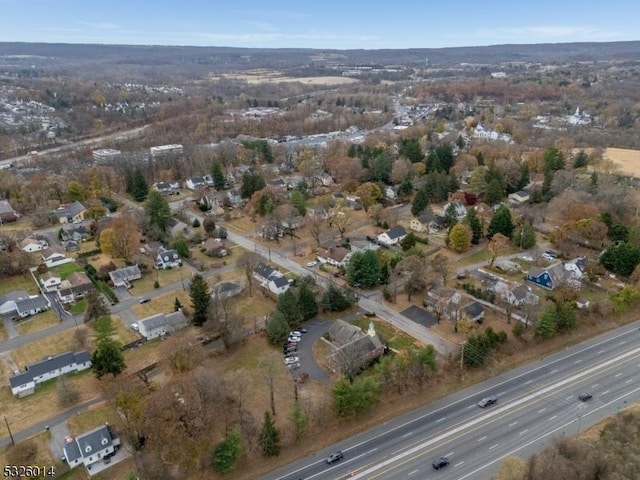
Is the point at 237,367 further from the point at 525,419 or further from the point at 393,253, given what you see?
the point at 393,253

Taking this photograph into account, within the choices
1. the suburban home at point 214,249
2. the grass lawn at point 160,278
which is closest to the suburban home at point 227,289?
the grass lawn at point 160,278

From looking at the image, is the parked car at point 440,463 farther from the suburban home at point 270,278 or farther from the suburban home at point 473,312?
the suburban home at point 270,278

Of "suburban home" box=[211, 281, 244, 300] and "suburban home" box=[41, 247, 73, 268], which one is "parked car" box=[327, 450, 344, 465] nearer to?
"suburban home" box=[211, 281, 244, 300]

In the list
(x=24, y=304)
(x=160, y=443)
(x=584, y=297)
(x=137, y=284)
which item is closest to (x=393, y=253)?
(x=584, y=297)

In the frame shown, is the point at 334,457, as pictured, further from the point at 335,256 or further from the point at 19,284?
the point at 19,284

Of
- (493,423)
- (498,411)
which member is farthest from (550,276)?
(493,423)

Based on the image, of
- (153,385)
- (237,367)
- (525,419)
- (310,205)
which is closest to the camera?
(525,419)

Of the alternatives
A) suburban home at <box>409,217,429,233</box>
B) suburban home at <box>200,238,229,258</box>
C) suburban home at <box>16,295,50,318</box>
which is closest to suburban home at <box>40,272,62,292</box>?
suburban home at <box>16,295,50,318</box>
